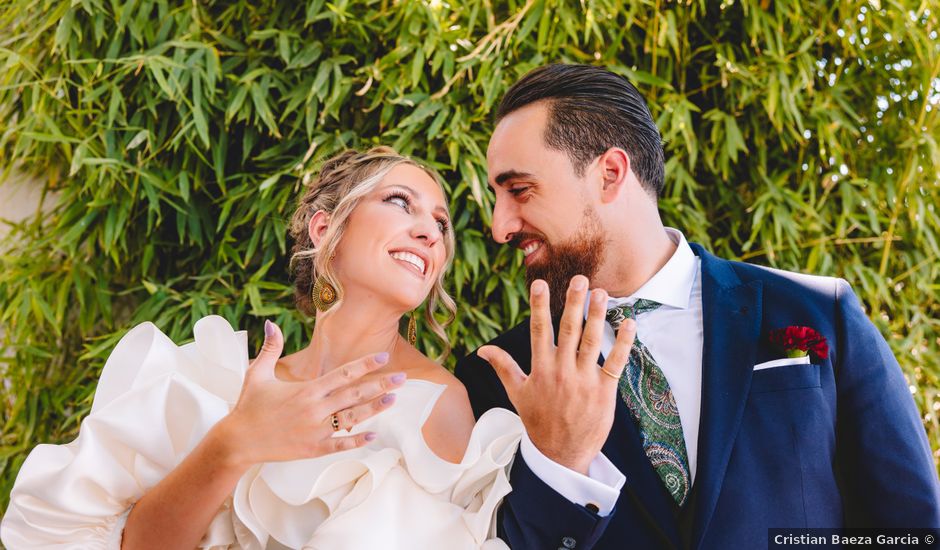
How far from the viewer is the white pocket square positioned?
1840 millimetres

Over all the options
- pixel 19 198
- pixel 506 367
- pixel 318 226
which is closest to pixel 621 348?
pixel 506 367

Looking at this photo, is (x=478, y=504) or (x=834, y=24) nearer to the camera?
(x=478, y=504)

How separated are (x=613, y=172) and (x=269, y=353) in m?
1.10

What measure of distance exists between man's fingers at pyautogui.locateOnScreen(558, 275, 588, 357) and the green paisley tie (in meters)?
0.48

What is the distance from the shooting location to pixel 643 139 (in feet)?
7.44

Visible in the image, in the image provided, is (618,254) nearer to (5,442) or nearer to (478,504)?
(478,504)

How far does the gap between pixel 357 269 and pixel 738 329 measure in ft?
3.30

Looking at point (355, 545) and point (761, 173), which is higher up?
point (761, 173)

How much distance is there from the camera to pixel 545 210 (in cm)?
212

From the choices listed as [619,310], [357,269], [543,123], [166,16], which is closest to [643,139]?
[543,123]

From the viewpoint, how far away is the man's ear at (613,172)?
2172mm

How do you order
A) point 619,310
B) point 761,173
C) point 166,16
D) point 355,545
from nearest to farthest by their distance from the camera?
point 355,545
point 619,310
point 166,16
point 761,173

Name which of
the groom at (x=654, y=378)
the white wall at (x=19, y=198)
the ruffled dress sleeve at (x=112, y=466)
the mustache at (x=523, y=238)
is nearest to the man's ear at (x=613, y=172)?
the groom at (x=654, y=378)

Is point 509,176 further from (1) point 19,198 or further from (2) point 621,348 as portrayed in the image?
(1) point 19,198
